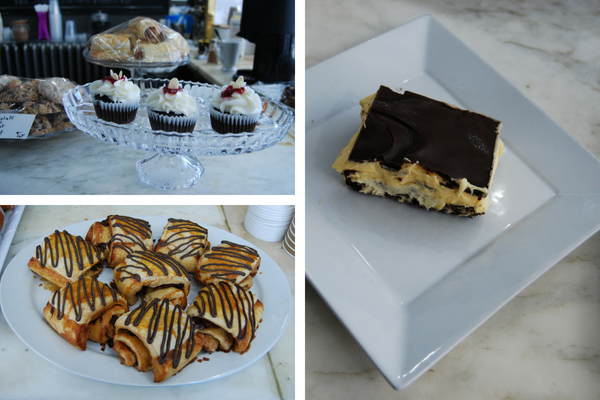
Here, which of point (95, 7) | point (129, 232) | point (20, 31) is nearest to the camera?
point (129, 232)

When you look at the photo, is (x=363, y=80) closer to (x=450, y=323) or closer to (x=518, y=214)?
(x=518, y=214)

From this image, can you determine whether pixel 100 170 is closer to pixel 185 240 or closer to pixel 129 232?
pixel 129 232

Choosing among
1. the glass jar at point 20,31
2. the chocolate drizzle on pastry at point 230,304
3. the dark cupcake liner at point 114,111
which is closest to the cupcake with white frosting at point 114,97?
the dark cupcake liner at point 114,111

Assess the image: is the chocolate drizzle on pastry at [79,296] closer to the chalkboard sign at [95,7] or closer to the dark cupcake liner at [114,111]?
the dark cupcake liner at [114,111]

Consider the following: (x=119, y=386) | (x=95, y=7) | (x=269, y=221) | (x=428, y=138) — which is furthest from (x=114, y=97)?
(x=95, y=7)

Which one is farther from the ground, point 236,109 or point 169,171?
point 236,109

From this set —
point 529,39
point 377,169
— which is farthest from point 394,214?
point 529,39
